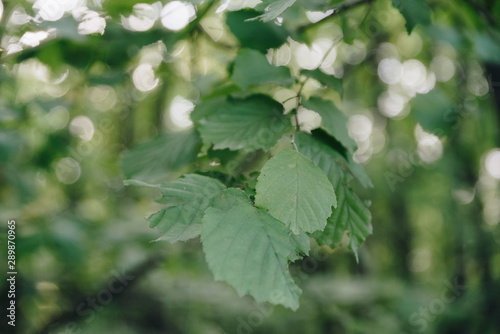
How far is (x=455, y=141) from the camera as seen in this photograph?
17.7 ft

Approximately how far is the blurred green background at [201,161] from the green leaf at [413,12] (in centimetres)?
2

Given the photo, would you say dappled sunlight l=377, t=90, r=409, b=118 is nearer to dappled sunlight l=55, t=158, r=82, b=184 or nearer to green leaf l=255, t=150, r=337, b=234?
dappled sunlight l=55, t=158, r=82, b=184

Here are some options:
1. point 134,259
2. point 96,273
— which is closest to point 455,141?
point 134,259

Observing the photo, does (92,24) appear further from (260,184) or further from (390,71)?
(390,71)

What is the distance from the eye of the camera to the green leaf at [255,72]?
0.90m

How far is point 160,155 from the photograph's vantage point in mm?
1134

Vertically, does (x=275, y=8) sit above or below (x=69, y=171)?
above

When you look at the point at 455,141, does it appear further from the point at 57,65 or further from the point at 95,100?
the point at 95,100

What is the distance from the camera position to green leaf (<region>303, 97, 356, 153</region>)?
833 mm

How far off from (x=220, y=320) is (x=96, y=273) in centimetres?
172

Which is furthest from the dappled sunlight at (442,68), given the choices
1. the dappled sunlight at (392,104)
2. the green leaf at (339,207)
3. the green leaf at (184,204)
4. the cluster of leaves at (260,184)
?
the green leaf at (184,204)

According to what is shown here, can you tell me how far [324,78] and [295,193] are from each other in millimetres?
401

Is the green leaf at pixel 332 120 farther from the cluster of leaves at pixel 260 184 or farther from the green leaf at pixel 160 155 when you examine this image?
the green leaf at pixel 160 155

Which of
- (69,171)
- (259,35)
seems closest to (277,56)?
(259,35)
